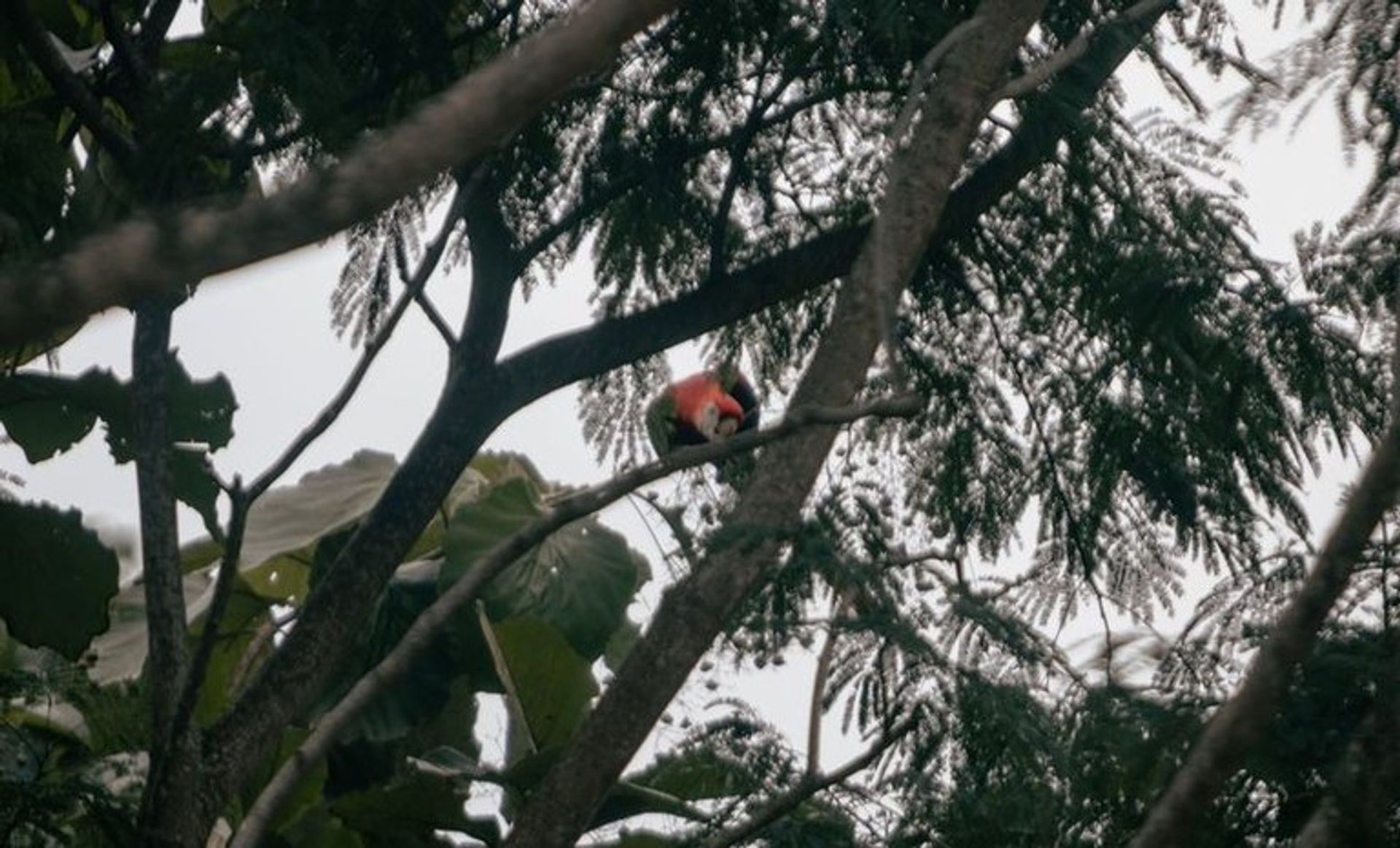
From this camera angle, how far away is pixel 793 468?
434cm

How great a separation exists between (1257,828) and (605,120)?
115 inches

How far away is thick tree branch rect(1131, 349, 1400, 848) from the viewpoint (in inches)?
109

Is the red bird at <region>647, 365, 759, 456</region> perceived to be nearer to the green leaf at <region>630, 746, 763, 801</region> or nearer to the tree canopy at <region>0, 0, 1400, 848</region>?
the tree canopy at <region>0, 0, 1400, 848</region>

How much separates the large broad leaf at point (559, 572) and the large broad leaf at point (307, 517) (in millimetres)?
566

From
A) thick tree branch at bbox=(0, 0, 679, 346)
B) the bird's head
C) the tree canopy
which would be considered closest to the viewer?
thick tree branch at bbox=(0, 0, 679, 346)

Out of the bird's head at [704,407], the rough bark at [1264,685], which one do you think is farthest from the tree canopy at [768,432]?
the bird's head at [704,407]

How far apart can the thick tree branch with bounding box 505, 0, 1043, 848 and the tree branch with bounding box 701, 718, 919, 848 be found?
0.83ft

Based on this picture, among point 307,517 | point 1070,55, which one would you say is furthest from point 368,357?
point 307,517

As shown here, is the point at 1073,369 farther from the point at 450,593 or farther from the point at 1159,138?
the point at 450,593

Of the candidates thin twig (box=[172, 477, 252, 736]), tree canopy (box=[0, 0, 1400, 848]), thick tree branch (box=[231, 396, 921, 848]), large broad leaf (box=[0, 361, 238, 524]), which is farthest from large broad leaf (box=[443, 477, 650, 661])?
thin twig (box=[172, 477, 252, 736])

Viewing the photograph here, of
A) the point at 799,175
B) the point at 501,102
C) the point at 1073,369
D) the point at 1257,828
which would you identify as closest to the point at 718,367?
the point at 799,175

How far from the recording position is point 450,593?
4.55 meters

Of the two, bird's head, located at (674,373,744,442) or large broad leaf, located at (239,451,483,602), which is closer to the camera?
large broad leaf, located at (239,451,483,602)

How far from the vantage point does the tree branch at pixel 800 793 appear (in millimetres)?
4180
